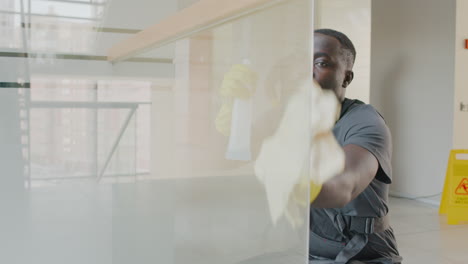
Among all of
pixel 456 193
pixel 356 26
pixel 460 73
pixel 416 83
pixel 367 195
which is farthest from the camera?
Answer: pixel 356 26

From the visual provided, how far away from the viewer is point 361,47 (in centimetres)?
584

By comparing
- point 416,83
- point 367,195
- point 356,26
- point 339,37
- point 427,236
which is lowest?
point 427,236

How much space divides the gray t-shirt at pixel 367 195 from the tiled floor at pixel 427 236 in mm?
1865

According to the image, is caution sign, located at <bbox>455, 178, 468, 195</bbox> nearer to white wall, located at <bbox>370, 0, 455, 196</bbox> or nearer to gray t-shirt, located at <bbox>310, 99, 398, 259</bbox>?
white wall, located at <bbox>370, 0, 455, 196</bbox>

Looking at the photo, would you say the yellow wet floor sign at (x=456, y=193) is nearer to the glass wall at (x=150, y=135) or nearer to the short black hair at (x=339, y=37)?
the short black hair at (x=339, y=37)

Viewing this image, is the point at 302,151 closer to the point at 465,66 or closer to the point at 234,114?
the point at 234,114

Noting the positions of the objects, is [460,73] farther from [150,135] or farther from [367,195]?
[150,135]

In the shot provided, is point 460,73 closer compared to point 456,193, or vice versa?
point 456,193

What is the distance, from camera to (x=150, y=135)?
0.70 meters

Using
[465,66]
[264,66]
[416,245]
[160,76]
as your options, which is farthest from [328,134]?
[465,66]

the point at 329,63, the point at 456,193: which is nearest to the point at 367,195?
the point at 329,63

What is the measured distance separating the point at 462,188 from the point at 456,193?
0.11 m

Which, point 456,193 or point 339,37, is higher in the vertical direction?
point 339,37

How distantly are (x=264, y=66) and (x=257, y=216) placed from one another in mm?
241
